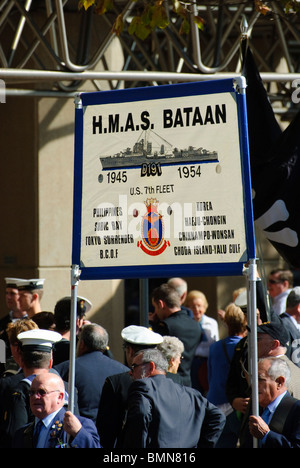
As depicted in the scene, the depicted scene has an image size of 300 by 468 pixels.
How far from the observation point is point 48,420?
4.73 meters

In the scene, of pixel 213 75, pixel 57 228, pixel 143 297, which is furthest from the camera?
pixel 57 228

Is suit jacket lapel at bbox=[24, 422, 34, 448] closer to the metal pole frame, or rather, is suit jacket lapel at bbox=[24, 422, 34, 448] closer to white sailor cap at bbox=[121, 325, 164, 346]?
white sailor cap at bbox=[121, 325, 164, 346]

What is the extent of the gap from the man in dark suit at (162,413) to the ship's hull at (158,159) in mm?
1099

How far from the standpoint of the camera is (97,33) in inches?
513

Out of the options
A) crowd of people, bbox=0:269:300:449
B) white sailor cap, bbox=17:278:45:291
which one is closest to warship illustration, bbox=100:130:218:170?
crowd of people, bbox=0:269:300:449

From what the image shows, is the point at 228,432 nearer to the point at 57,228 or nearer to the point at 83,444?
the point at 83,444

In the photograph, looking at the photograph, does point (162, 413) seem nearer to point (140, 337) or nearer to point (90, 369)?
point (140, 337)

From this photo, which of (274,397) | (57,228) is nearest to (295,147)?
(274,397)

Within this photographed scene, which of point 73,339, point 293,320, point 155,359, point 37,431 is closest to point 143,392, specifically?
point 155,359

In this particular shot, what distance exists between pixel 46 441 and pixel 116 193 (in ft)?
4.52

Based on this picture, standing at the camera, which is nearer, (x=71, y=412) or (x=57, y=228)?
(x=71, y=412)

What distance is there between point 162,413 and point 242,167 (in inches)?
53.8

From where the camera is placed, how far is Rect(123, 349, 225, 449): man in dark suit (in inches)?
184

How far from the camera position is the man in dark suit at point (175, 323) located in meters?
8.40
